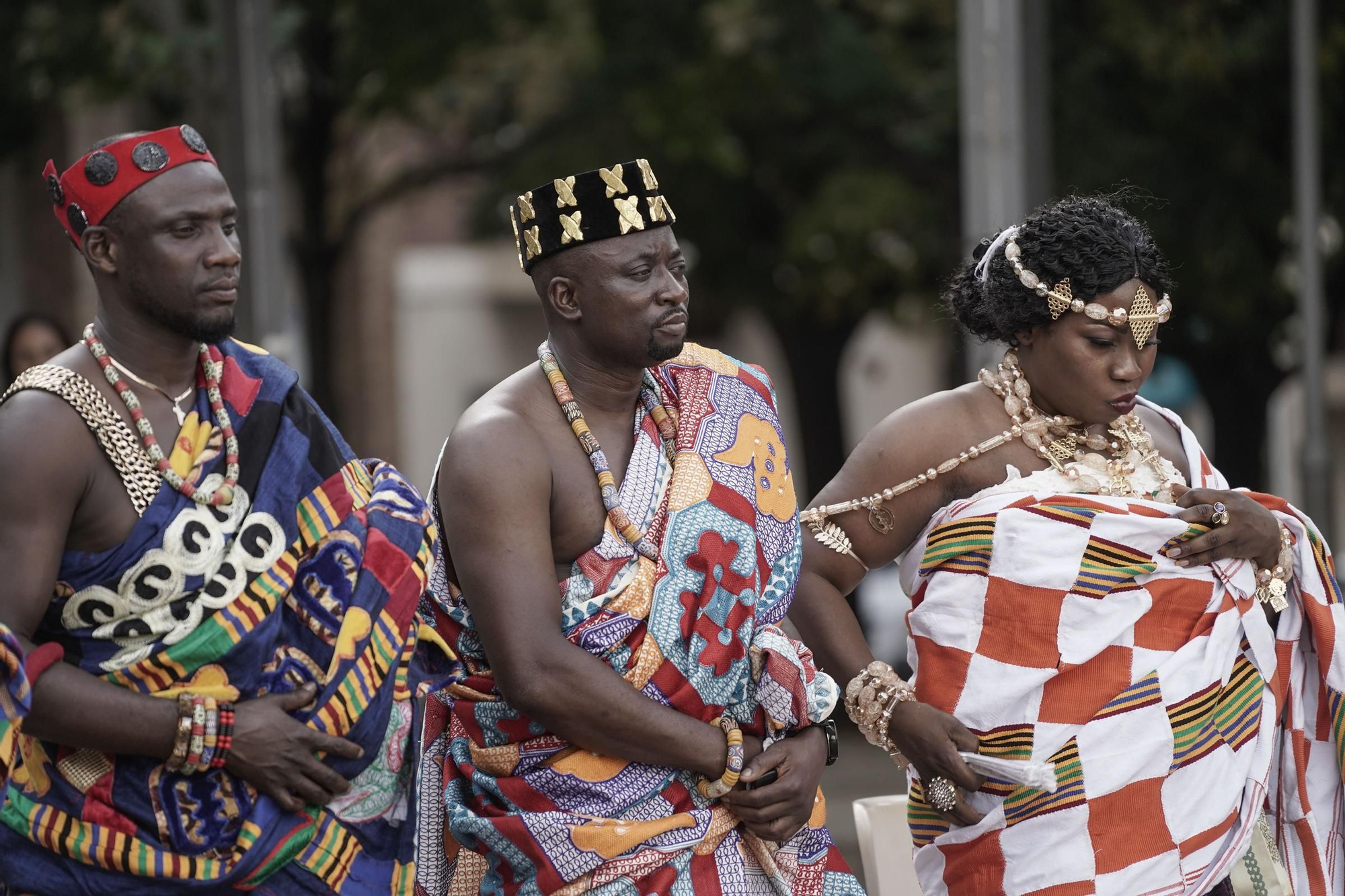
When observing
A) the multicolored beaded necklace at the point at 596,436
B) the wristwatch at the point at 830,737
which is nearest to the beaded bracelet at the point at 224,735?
the multicolored beaded necklace at the point at 596,436

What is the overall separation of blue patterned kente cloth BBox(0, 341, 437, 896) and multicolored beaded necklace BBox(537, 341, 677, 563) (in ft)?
1.19

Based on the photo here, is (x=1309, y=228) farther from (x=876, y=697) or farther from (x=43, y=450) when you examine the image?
(x=43, y=450)

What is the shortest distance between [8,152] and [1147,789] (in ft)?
38.6

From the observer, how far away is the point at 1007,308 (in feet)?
13.2

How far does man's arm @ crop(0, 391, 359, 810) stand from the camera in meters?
3.10

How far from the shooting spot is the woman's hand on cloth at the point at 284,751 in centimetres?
323

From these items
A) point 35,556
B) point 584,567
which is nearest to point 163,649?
point 35,556

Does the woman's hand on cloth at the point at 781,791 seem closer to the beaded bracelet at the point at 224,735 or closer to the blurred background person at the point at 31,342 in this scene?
the beaded bracelet at the point at 224,735

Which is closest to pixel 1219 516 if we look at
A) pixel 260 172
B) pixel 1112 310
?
pixel 1112 310

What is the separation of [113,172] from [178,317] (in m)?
0.30

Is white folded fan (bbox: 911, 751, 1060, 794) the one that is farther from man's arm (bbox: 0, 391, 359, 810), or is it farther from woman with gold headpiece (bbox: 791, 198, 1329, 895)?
man's arm (bbox: 0, 391, 359, 810)

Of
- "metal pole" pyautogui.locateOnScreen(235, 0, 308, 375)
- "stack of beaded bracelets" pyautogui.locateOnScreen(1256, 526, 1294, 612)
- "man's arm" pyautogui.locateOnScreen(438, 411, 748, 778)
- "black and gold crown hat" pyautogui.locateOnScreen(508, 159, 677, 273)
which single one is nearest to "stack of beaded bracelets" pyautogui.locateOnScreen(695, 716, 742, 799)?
"man's arm" pyautogui.locateOnScreen(438, 411, 748, 778)

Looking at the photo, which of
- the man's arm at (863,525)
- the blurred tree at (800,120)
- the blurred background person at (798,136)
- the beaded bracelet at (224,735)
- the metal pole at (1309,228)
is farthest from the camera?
the blurred tree at (800,120)

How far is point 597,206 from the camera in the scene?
141 inches
